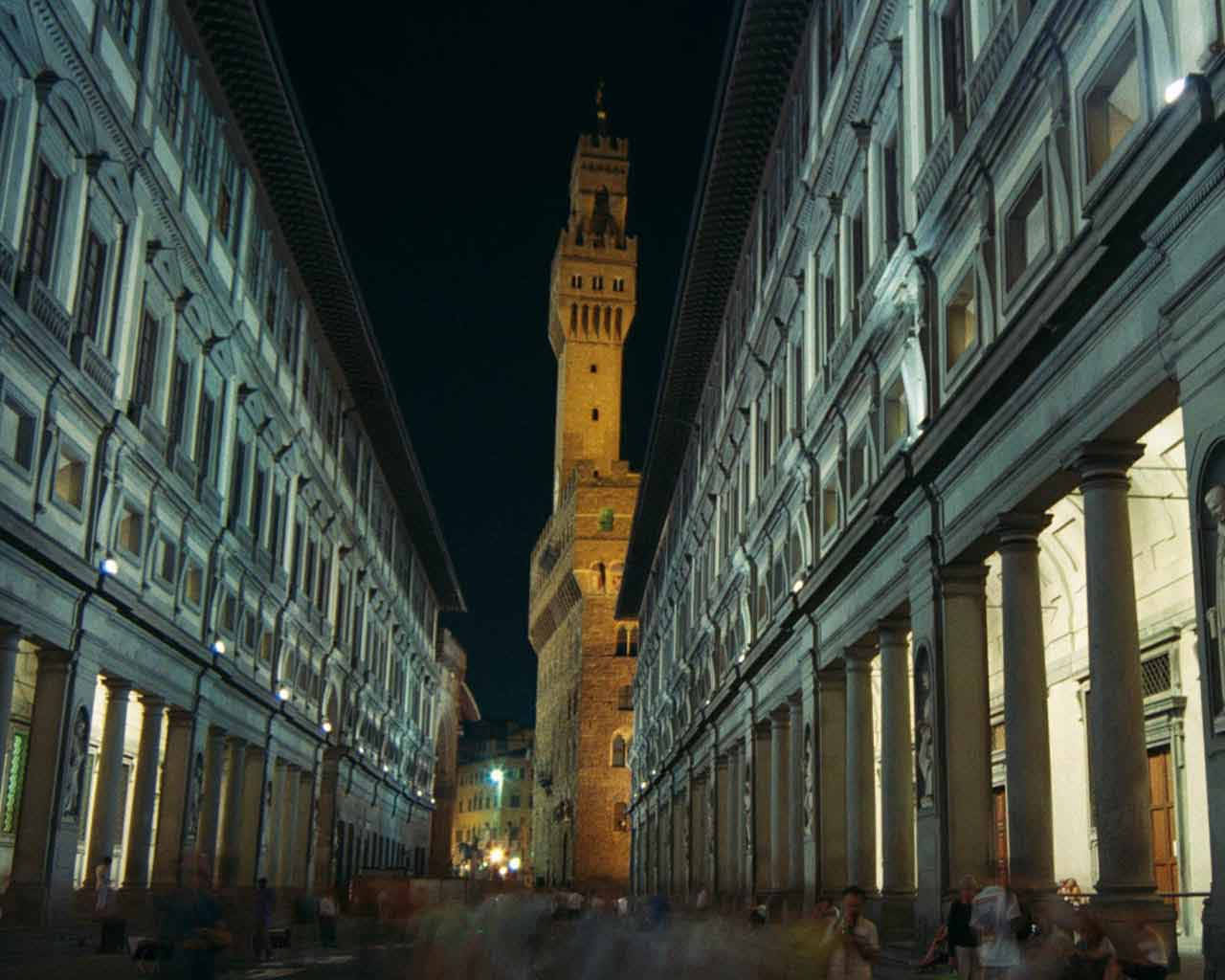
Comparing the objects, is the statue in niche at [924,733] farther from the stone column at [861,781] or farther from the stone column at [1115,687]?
the stone column at [1115,687]

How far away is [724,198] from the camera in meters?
44.5

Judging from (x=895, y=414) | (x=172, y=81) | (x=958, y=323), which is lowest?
(x=895, y=414)

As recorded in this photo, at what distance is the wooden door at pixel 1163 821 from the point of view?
2542 centimetres

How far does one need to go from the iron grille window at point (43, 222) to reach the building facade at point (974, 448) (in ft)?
47.4

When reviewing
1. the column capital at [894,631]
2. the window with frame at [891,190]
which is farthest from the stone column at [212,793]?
the window with frame at [891,190]

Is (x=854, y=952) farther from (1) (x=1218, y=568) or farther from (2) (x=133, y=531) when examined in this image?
(2) (x=133, y=531)

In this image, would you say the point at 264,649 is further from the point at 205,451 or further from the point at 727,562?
the point at 727,562

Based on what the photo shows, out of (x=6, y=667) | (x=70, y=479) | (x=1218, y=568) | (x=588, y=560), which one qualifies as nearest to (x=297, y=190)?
(x=70, y=479)

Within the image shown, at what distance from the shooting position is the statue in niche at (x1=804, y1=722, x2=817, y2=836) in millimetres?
32531

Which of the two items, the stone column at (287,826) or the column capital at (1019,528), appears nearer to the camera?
the column capital at (1019,528)

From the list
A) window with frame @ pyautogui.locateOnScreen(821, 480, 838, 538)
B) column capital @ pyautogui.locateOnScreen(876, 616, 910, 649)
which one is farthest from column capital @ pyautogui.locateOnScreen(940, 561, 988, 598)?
window with frame @ pyautogui.locateOnScreen(821, 480, 838, 538)

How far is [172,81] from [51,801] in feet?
50.8

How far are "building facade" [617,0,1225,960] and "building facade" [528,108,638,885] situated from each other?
4283 cm

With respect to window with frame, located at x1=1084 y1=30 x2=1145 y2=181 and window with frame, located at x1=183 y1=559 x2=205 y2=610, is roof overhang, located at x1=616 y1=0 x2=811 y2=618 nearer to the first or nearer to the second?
window with frame, located at x1=183 y1=559 x2=205 y2=610
